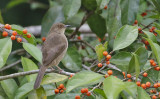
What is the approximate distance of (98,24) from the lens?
4.64m

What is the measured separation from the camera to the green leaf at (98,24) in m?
4.65

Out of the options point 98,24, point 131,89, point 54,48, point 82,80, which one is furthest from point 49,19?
point 131,89

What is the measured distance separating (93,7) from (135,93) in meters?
1.93

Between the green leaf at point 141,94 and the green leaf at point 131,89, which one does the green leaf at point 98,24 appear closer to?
the green leaf at point 141,94

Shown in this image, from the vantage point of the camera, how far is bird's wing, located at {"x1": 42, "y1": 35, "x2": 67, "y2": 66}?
153 inches

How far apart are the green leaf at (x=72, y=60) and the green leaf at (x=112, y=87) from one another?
4.69 feet

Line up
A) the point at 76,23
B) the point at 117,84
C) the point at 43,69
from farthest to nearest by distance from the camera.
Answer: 1. the point at 76,23
2. the point at 43,69
3. the point at 117,84

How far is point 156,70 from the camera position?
130 inches

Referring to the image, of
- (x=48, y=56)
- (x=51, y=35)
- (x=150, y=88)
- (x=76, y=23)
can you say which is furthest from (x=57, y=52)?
(x=150, y=88)

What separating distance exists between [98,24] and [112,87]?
222cm

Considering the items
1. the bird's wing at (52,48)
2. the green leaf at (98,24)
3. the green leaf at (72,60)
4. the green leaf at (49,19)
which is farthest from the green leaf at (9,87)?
the green leaf at (98,24)

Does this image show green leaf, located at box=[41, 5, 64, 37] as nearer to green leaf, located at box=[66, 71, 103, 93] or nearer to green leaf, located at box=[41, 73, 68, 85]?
green leaf, located at box=[41, 73, 68, 85]

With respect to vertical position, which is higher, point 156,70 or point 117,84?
point 117,84

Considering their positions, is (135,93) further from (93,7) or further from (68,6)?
(93,7)
